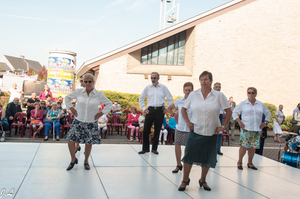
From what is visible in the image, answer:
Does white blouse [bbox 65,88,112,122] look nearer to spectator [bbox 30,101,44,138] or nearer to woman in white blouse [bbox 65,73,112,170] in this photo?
woman in white blouse [bbox 65,73,112,170]

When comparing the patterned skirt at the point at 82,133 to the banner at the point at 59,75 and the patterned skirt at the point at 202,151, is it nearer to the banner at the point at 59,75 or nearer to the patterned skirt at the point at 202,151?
the patterned skirt at the point at 202,151

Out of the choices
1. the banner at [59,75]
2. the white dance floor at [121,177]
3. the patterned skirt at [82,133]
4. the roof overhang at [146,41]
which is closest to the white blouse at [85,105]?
the patterned skirt at [82,133]

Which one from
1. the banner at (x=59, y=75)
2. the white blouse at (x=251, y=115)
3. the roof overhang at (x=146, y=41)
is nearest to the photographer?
the white blouse at (x=251, y=115)

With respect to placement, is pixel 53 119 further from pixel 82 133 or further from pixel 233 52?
pixel 233 52

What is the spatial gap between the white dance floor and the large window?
12375 millimetres

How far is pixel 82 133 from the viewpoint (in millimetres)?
4688

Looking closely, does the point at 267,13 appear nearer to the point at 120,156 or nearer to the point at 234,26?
the point at 234,26

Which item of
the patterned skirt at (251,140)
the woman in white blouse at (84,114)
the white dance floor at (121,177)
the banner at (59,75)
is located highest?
the banner at (59,75)

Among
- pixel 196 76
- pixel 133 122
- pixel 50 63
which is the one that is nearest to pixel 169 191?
pixel 133 122

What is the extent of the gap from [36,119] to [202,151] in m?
7.68

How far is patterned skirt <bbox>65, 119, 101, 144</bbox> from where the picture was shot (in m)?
4.63

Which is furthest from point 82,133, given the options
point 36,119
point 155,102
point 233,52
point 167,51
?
point 233,52

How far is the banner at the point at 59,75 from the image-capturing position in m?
13.6

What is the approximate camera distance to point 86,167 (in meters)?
4.96
